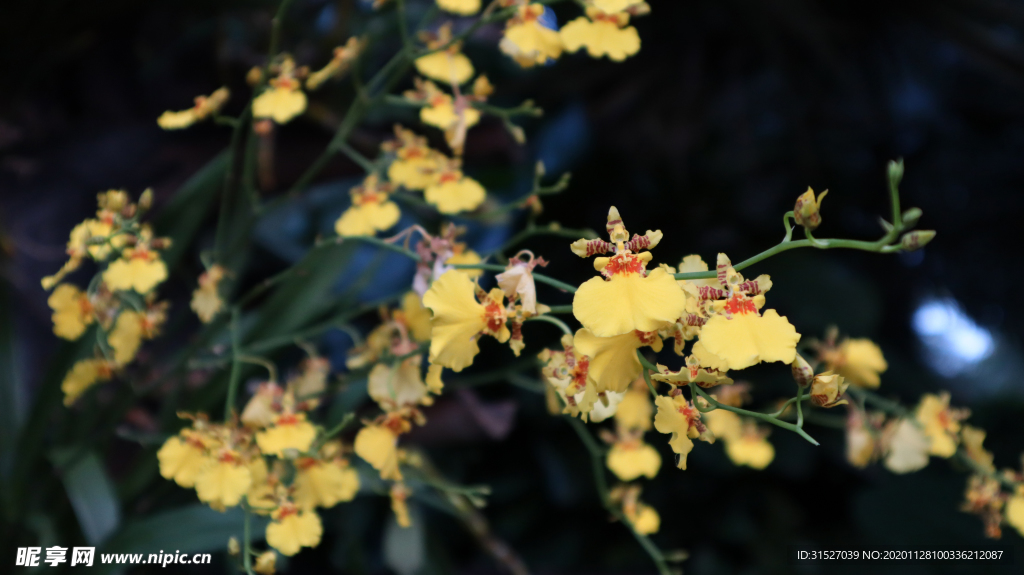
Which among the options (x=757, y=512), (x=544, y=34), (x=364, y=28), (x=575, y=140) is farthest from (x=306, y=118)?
(x=757, y=512)

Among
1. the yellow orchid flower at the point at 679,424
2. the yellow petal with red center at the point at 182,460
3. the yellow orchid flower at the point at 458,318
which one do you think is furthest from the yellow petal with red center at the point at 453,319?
the yellow petal with red center at the point at 182,460

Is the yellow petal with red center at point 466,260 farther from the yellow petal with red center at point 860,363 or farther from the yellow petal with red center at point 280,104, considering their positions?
the yellow petal with red center at point 860,363

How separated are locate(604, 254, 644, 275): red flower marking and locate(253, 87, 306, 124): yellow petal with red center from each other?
29cm

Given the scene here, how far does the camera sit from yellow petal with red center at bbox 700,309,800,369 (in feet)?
0.99

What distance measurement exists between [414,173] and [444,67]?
0.30 ft

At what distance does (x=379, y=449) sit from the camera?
0.45 meters

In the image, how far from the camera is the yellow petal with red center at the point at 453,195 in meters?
0.51

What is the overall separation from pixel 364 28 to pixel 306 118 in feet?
0.68

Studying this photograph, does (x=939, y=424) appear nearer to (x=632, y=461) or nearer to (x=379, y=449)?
(x=632, y=461)

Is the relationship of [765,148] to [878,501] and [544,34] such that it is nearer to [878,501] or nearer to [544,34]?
[878,501]

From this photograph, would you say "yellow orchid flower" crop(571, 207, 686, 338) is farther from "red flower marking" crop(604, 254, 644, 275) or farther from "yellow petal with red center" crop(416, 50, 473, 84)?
"yellow petal with red center" crop(416, 50, 473, 84)

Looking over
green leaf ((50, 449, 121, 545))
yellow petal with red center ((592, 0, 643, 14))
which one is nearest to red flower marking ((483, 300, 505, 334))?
yellow petal with red center ((592, 0, 643, 14))

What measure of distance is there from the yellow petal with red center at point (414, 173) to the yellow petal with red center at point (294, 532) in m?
0.26

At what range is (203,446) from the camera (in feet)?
1.47
